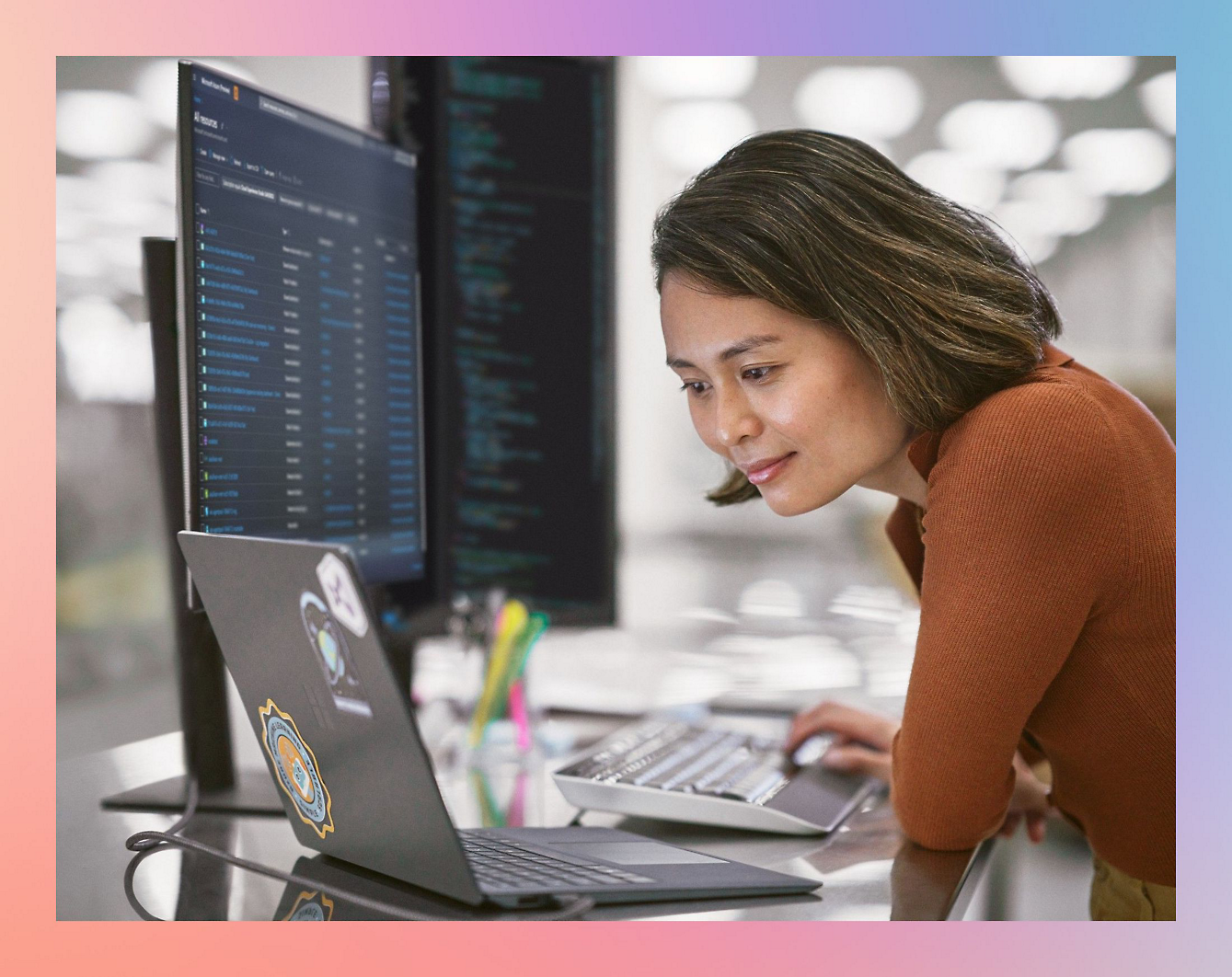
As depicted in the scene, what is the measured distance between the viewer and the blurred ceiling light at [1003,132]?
2.26 m

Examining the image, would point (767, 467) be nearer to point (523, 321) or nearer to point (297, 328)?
point (297, 328)

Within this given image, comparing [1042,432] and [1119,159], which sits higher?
[1119,159]

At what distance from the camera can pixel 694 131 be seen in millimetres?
2461

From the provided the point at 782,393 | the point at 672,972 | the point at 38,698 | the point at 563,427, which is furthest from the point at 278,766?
the point at 563,427

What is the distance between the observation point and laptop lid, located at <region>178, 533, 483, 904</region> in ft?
2.12

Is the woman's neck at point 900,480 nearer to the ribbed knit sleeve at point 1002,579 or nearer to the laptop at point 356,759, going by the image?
the ribbed knit sleeve at point 1002,579

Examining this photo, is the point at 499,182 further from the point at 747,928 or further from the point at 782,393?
the point at 747,928

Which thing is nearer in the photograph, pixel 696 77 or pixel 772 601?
pixel 772 601

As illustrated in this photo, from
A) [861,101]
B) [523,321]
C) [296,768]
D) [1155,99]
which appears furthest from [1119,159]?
[296,768]

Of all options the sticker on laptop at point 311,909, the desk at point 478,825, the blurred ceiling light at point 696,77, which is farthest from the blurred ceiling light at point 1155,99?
the sticker on laptop at point 311,909

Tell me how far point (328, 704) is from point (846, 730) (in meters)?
0.68

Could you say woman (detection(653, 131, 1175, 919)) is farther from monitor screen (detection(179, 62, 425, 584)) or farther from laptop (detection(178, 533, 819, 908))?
monitor screen (detection(179, 62, 425, 584))

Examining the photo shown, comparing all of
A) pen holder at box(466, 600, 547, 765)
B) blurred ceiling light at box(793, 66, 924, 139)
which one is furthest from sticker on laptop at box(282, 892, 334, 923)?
blurred ceiling light at box(793, 66, 924, 139)

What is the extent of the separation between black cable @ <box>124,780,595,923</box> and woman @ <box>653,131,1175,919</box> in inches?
13.7
